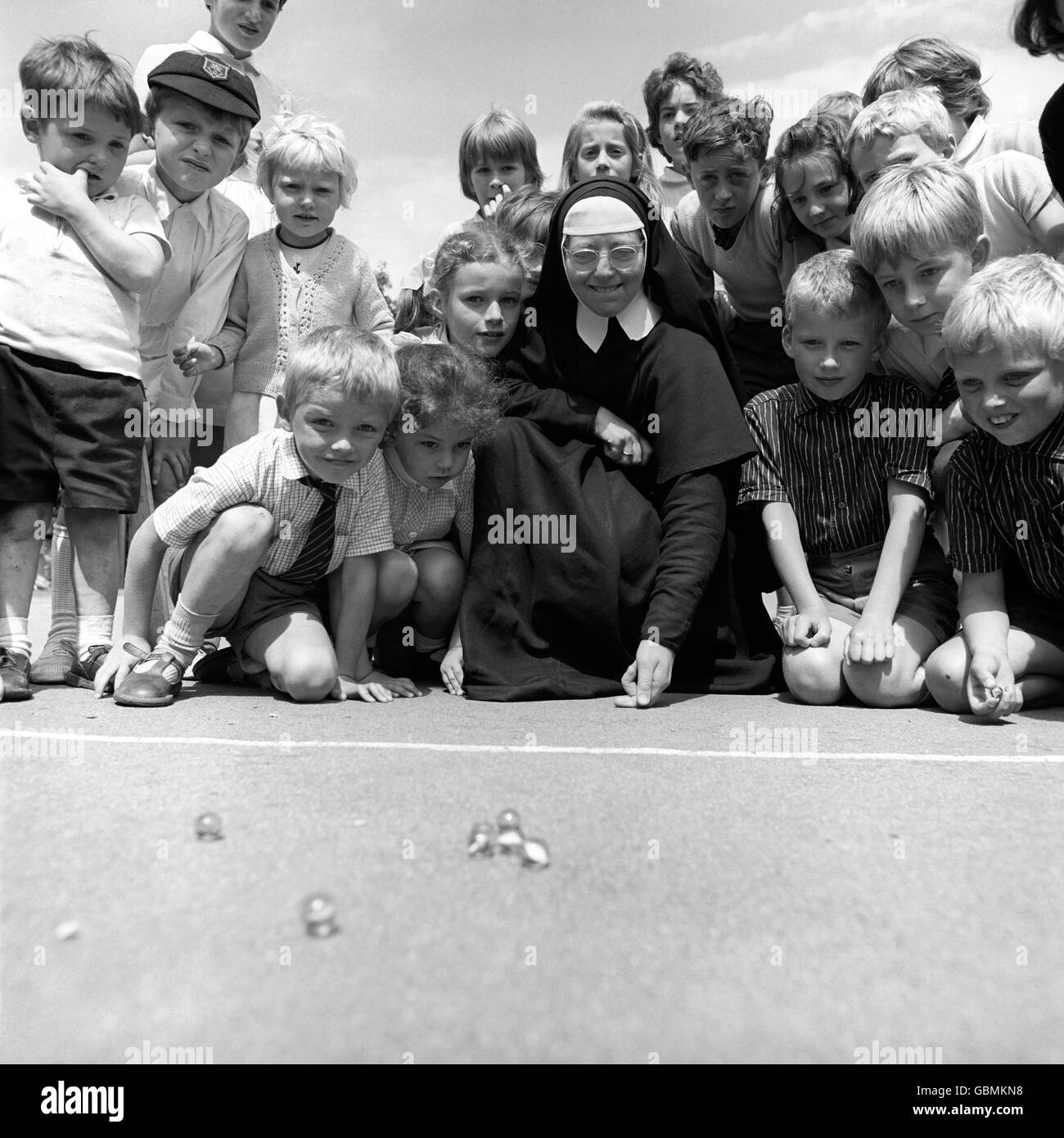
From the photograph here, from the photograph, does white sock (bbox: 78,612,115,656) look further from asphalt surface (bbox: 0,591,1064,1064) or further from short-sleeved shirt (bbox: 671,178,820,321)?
short-sleeved shirt (bbox: 671,178,820,321)

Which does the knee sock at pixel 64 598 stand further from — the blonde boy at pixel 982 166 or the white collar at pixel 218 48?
the blonde boy at pixel 982 166

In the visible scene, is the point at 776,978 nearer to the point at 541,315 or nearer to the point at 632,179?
the point at 541,315

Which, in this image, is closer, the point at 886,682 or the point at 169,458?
the point at 886,682

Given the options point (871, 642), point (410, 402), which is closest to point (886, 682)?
point (871, 642)

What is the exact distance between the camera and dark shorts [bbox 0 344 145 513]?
364 cm

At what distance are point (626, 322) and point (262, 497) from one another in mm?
1338

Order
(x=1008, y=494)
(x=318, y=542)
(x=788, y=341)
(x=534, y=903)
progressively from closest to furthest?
(x=534, y=903) → (x=1008, y=494) → (x=318, y=542) → (x=788, y=341)

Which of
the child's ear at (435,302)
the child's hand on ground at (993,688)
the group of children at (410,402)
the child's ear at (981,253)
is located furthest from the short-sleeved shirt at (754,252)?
the child's hand on ground at (993,688)

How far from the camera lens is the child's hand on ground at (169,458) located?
4492mm

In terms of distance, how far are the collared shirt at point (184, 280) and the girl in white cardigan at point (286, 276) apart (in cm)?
7

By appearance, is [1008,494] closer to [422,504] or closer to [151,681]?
[422,504]

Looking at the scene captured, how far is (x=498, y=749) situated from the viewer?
2.83 m
